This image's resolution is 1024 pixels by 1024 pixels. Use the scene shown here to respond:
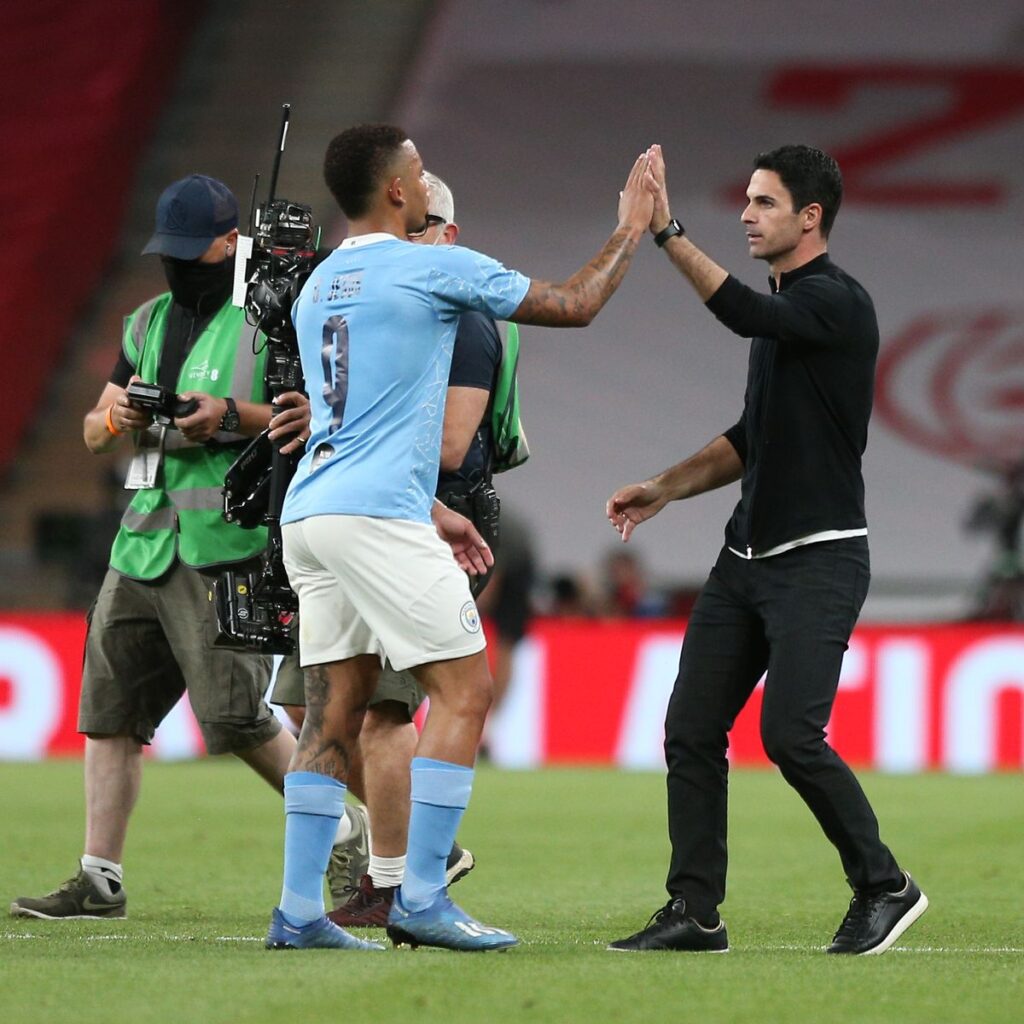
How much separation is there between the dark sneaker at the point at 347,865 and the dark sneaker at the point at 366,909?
35cm

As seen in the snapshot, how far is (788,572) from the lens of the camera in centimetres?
539

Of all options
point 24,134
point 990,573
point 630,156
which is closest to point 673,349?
point 630,156

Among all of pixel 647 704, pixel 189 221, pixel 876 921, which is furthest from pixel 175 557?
pixel 647 704

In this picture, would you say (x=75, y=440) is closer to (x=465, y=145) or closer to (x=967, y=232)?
(x=465, y=145)

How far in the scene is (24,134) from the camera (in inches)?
626

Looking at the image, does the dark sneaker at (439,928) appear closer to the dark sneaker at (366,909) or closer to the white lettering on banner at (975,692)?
the dark sneaker at (366,909)

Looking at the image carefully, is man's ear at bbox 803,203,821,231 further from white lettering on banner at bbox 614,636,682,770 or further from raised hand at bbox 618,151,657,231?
white lettering on banner at bbox 614,636,682,770

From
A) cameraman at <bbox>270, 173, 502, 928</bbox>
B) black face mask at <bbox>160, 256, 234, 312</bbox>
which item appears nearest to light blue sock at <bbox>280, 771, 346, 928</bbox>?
cameraman at <bbox>270, 173, 502, 928</bbox>

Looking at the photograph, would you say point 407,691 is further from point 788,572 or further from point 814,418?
point 814,418

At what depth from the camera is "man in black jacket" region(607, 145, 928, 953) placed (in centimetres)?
525

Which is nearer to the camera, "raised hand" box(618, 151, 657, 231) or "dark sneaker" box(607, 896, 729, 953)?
"raised hand" box(618, 151, 657, 231)

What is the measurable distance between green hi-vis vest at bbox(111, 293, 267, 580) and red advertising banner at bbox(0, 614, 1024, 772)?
7085 mm

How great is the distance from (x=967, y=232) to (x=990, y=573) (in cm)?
507

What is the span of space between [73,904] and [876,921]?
2349 millimetres
